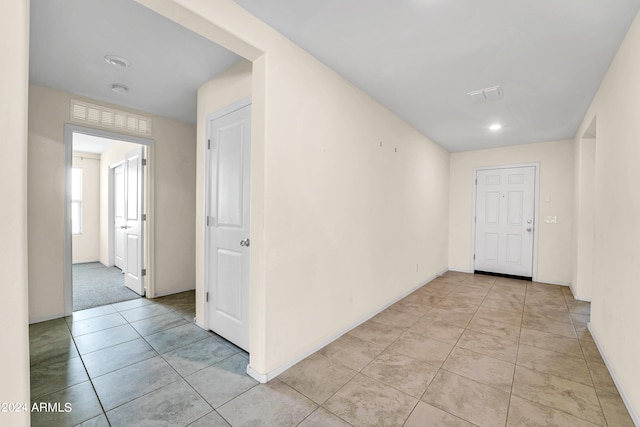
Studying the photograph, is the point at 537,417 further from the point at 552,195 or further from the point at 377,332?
the point at 552,195

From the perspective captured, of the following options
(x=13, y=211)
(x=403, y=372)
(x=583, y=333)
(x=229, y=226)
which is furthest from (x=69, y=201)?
(x=583, y=333)

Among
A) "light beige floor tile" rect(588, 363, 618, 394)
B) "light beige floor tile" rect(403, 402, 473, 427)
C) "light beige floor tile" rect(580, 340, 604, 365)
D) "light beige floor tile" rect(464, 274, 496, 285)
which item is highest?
"light beige floor tile" rect(580, 340, 604, 365)

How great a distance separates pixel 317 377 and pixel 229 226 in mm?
1473

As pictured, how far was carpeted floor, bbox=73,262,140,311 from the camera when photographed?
3734mm

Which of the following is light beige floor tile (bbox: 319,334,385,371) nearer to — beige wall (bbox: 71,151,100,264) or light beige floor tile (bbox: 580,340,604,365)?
light beige floor tile (bbox: 580,340,604,365)

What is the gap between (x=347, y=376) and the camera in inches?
83.0

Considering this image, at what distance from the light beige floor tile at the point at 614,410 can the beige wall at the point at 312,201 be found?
73.3 inches

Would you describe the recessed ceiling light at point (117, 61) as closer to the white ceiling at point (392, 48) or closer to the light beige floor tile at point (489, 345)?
the white ceiling at point (392, 48)

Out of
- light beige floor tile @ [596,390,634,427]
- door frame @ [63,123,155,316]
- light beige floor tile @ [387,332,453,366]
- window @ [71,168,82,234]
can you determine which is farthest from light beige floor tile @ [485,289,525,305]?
window @ [71,168,82,234]

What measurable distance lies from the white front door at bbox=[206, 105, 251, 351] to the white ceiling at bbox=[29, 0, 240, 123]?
56 centimetres

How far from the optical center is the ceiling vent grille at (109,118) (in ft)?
10.8

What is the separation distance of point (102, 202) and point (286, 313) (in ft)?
21.1

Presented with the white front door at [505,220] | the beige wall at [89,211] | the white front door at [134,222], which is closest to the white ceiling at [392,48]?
the white front door at [134,222]

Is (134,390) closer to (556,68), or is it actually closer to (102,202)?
(556,68)
